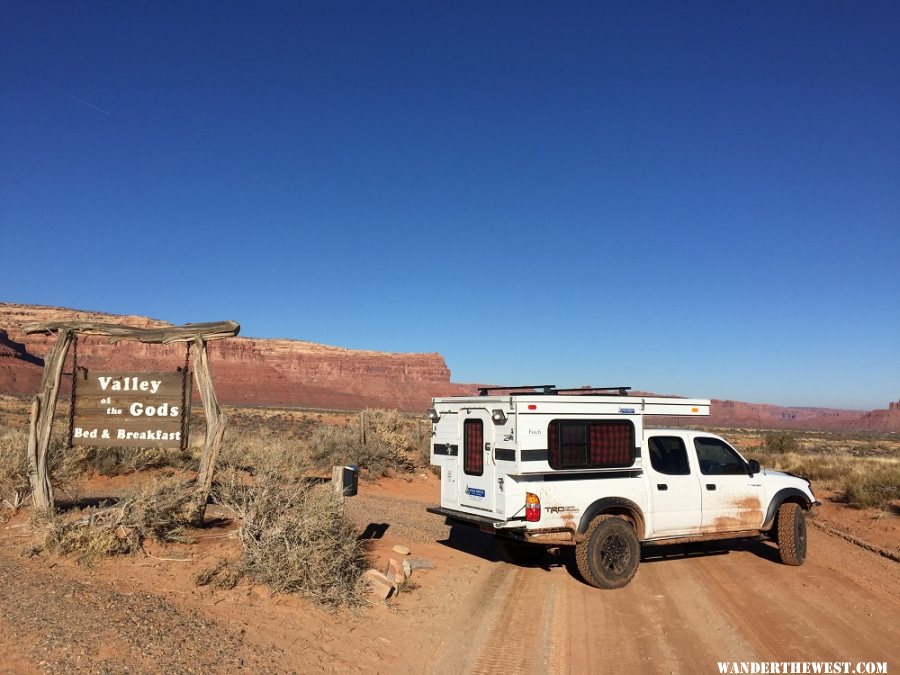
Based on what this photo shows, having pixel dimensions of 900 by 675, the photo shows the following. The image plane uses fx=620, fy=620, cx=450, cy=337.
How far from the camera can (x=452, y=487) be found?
8.59 metres

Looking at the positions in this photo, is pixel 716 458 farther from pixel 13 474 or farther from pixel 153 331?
pixel 13 474

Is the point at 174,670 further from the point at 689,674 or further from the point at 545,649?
the point at 689,674

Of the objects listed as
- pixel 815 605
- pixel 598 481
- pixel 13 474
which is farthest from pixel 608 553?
pixel 13 474

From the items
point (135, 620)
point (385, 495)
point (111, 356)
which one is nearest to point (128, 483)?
point (385, 495)

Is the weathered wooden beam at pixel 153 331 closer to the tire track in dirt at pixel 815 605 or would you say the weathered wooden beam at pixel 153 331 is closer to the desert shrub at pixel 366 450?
the tire track in dirt at pixel 815 605

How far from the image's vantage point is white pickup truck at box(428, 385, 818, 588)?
7.40 meters

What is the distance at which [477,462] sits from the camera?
8125 millimetres

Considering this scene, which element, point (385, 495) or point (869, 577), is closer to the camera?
point (869, 577)

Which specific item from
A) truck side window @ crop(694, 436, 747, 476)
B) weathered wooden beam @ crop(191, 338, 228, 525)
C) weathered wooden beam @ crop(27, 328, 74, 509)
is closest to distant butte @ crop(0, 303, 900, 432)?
weathered wooden beam @ crop(27, 328, 74, 509)

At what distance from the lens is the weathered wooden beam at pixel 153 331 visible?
315 inches

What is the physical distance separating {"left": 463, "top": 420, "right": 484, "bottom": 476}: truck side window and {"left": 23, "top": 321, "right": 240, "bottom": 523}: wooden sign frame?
3.17m

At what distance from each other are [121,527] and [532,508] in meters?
4.61

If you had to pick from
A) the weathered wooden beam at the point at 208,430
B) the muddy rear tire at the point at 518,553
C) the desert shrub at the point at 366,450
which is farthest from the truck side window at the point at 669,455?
the desert shrub at the point at 366,450

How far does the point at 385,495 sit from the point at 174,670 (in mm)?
10586
